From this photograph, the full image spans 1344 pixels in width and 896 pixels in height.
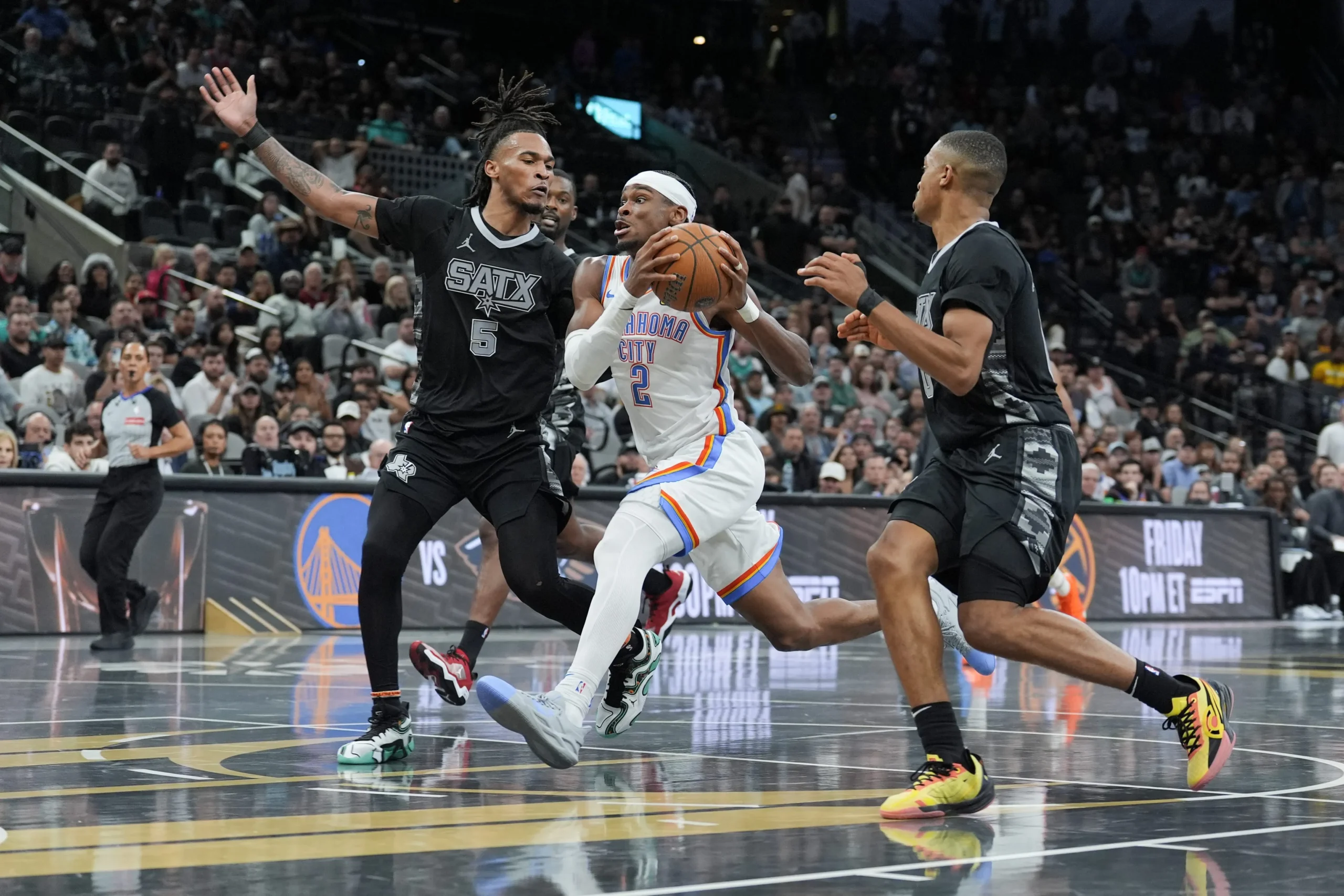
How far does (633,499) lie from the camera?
5.84 meters

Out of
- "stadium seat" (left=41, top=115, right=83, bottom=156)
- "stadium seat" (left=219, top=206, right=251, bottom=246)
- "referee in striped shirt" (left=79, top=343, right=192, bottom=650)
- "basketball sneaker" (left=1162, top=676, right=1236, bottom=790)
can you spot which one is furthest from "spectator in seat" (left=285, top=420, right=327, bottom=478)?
"basketball sneaker" (left=1162, top=676, right=1236, bottom=790)

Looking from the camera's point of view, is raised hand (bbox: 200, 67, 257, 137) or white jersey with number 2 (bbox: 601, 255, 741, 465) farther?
raised hand (bbox: 200, 67, 257, 137)

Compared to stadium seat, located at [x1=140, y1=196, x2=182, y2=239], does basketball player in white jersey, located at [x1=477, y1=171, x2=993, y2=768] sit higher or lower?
lower

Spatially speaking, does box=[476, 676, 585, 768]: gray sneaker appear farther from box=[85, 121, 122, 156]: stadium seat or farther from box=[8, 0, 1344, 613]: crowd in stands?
box=[85, 121, 122, 156]: stadium seat

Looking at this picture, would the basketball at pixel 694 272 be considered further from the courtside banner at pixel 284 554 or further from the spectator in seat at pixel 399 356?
the spectator in seat at pixel 399 356

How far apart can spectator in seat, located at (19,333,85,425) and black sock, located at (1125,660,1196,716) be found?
11.4m

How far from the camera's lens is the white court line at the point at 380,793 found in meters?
5.09

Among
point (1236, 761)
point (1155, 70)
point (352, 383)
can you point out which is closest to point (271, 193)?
point (352, 383)

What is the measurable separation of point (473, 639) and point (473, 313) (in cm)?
169

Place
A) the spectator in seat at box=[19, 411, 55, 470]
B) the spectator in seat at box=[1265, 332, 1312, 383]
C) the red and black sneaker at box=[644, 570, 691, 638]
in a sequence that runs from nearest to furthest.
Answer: the red and black sneaker at box=[644, 570, 691, 638], the spectator in seat at box=[19, 411, 55, 470], the spectator in seat at box=[1265, 332, 1312, 383]

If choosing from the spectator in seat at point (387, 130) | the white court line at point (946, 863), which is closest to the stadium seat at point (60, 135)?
the spectator in seat at point (387, 130)

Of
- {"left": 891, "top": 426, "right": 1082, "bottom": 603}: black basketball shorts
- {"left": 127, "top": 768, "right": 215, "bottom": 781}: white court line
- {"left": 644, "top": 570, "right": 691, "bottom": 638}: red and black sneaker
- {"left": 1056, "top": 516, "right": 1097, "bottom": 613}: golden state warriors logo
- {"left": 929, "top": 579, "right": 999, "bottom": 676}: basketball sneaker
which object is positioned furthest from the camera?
{"left": 1056, "top": 516, "right": 1097, "bottom": 613}: golden state warriors logo

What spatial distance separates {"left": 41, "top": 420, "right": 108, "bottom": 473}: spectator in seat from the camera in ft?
43.8

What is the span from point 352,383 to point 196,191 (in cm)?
540
